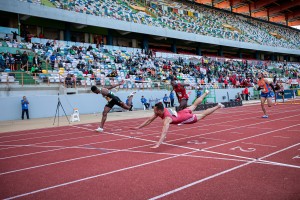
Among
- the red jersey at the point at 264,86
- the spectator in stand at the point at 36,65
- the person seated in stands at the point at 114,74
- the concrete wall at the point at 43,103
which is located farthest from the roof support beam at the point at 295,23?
the spectator in stand at the point at 36,65

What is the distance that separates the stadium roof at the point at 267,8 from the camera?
2051 inches

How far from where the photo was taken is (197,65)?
34.3m

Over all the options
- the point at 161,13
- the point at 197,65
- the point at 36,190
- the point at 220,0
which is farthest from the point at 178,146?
the point at 220,0

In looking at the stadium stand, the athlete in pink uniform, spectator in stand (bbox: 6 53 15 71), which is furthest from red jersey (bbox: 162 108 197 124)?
the stadium stand

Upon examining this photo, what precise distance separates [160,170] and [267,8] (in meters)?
65.2

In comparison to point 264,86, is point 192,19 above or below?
above

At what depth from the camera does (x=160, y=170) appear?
14.1 ft

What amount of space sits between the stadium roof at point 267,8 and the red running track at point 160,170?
158 feet

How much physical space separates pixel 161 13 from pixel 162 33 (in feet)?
18.6

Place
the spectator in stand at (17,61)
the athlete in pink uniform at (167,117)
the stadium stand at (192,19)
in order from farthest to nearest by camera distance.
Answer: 1. the stadium stand at (192,19)
2. the spectator in stand at (17,61)
3. the athlete in pink uniform at (167,117)

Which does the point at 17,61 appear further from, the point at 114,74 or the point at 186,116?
the point at 186,116

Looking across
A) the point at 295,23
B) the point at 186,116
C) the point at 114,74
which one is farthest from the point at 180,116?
the point at 295,23

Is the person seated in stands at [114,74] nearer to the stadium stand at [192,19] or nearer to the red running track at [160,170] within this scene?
the stadium stand at [192,19]

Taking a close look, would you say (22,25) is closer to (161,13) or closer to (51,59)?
(51,59)
